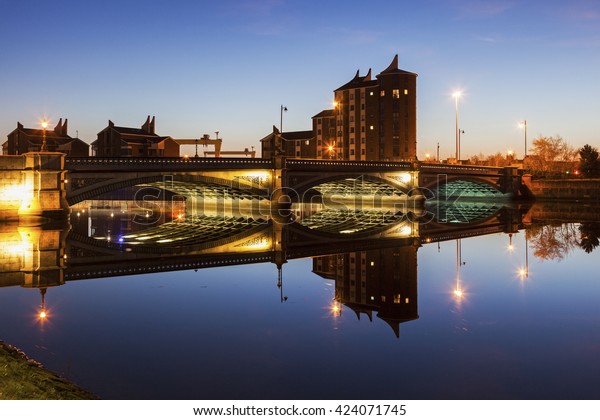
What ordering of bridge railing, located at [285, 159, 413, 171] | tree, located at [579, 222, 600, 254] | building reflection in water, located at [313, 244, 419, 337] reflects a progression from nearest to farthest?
building reflection in water, located at [313, 244, 419, 337], tree, located at [579, 222, 600, 254], bridge railing, located at [285, 159, 413, 171]

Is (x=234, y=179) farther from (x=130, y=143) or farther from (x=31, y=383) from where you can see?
(x=31, y=383)

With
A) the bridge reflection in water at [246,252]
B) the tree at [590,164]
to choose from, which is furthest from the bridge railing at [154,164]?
the tree at [590,164]

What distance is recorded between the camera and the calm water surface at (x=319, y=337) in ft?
33.7

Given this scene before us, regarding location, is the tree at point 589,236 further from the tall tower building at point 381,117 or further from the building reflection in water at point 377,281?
the tall tower building at point 381,117

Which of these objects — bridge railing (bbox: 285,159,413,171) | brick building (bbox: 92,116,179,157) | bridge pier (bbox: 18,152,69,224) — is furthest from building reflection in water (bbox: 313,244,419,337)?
brick building (bbox: 92,116,179,157)

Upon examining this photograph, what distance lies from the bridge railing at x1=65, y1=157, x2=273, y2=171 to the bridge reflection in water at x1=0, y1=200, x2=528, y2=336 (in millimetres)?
5029

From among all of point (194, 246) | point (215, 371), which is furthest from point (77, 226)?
point (215, 371)

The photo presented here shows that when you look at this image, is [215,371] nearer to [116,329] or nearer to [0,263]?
[116,329]

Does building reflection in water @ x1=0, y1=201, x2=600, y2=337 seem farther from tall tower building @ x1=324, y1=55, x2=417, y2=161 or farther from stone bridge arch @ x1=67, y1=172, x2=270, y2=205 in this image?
tall tower building @ x1=324, y1=55, x2=417, y2=161

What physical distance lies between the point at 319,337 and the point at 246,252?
58.2 feet

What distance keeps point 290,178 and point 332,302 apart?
148 ft

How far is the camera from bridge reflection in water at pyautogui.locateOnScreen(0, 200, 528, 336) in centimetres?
2046

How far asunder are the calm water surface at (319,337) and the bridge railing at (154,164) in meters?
27.1

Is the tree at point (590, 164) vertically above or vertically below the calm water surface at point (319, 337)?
above
